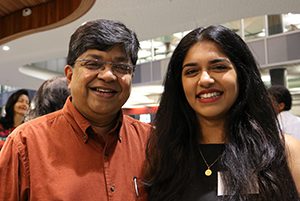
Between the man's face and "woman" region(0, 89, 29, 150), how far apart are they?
210 cm

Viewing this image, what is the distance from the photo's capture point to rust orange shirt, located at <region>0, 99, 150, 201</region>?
4.25 ft

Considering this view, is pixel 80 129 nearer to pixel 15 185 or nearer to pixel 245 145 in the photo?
pixel 15 185

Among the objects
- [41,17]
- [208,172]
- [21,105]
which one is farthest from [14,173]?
[21,105]

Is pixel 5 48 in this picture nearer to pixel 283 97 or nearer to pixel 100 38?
pixel 283 97

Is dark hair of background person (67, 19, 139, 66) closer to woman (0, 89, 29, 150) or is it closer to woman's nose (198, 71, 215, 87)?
woman's nose (198, 71, 215, 87)

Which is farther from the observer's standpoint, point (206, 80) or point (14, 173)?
point (206, 80)

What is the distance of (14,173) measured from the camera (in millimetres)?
1280

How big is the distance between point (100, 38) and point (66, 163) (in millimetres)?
514

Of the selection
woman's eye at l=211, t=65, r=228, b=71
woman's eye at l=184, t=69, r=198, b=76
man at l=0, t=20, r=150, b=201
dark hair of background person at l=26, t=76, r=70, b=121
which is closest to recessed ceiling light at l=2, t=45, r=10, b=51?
dark hair of background person at l=26, t=76, r=70, b=121

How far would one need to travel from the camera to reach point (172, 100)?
1692 millimetres

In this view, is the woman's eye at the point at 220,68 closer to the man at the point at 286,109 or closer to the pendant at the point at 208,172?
the pendant at the point at 208,172

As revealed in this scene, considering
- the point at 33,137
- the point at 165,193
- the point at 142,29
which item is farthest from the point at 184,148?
the point at 142,29

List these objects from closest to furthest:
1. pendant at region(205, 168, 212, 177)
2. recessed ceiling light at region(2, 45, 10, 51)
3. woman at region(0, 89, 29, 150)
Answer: pendant at region(205, 168, 212, 177) → woman at region(0, 89, 29, 150) → recessed ceiling light at region(2, 45, 10, 51)

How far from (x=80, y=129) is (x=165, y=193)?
1.50 feet
